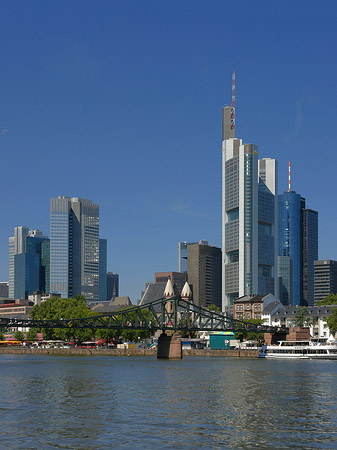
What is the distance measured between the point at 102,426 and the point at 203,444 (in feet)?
26.7

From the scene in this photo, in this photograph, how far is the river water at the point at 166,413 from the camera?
42.1 metres

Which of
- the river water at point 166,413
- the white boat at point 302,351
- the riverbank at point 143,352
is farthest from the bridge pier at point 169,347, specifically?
the river water at point 166,413

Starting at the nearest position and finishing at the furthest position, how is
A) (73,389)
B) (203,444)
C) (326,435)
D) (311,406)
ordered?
1. (203,444)
2. (326,435)
3. (311,406)
4. (73,389)

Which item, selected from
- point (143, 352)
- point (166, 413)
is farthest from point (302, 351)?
point (166, 413)

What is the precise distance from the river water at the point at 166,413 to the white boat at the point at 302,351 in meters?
71.4

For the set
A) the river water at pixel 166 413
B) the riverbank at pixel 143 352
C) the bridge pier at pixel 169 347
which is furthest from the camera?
the riverbank at pixel 143 352

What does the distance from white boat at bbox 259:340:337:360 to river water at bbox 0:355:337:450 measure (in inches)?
2813

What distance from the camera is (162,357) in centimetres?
15312

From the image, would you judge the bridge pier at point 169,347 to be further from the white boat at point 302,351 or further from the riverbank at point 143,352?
the riverbank at point 143,352

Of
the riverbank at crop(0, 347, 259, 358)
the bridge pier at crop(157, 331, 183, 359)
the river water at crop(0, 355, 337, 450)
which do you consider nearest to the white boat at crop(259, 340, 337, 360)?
the riverbank at crop(0, 347, 259, 358)

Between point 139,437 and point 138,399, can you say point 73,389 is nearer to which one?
point 138,399

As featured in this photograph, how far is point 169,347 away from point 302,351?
28.6 meters

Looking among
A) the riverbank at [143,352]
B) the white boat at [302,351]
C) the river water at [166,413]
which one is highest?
the river water at [166,413]

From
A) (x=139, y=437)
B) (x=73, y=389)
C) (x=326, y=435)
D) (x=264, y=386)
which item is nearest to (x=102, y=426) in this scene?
(x=139, y=437)
